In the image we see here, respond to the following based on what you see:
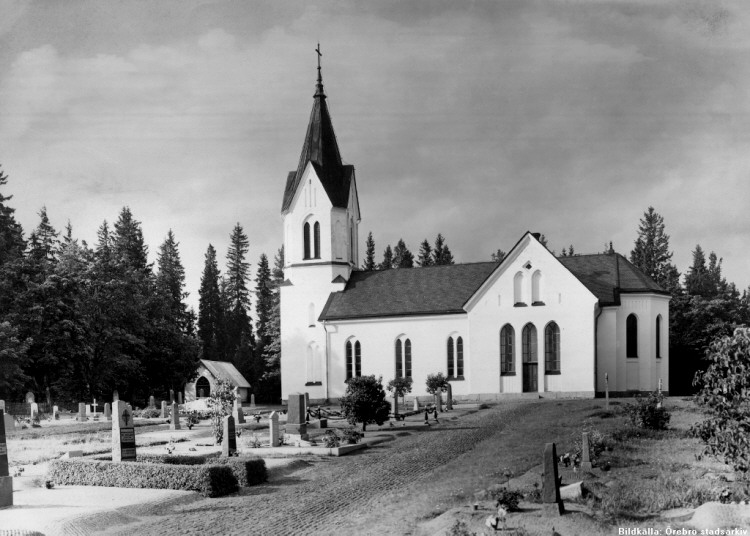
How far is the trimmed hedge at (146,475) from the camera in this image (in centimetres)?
1698

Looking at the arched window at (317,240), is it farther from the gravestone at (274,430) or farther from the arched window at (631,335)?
the gravestone at (274,430)

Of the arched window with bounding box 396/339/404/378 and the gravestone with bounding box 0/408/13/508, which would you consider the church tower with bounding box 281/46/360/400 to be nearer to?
the arched window with bounding box 396/339/404/378

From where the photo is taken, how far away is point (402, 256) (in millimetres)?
95688

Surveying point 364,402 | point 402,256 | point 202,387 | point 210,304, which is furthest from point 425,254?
point 364,402

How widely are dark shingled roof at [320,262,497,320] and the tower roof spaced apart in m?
6.20

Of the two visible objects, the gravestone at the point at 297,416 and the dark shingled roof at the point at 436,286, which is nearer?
the gravestone at the point at 297,416

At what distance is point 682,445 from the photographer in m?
21.3

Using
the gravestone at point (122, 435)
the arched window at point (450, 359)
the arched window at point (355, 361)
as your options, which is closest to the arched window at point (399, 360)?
the arched window at point (355, 361)

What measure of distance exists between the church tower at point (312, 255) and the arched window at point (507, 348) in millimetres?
12998

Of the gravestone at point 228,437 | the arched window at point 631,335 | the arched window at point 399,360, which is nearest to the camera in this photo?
the gravestone at point 228,437

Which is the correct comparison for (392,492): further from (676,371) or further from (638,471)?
(676,371)

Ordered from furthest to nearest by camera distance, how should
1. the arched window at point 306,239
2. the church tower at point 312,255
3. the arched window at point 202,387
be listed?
the arched window at point 202,387, the arched window at point 306,239, the church tower at point 312,255

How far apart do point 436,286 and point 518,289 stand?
7.41 metres

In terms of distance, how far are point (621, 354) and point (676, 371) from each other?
16371 mm
